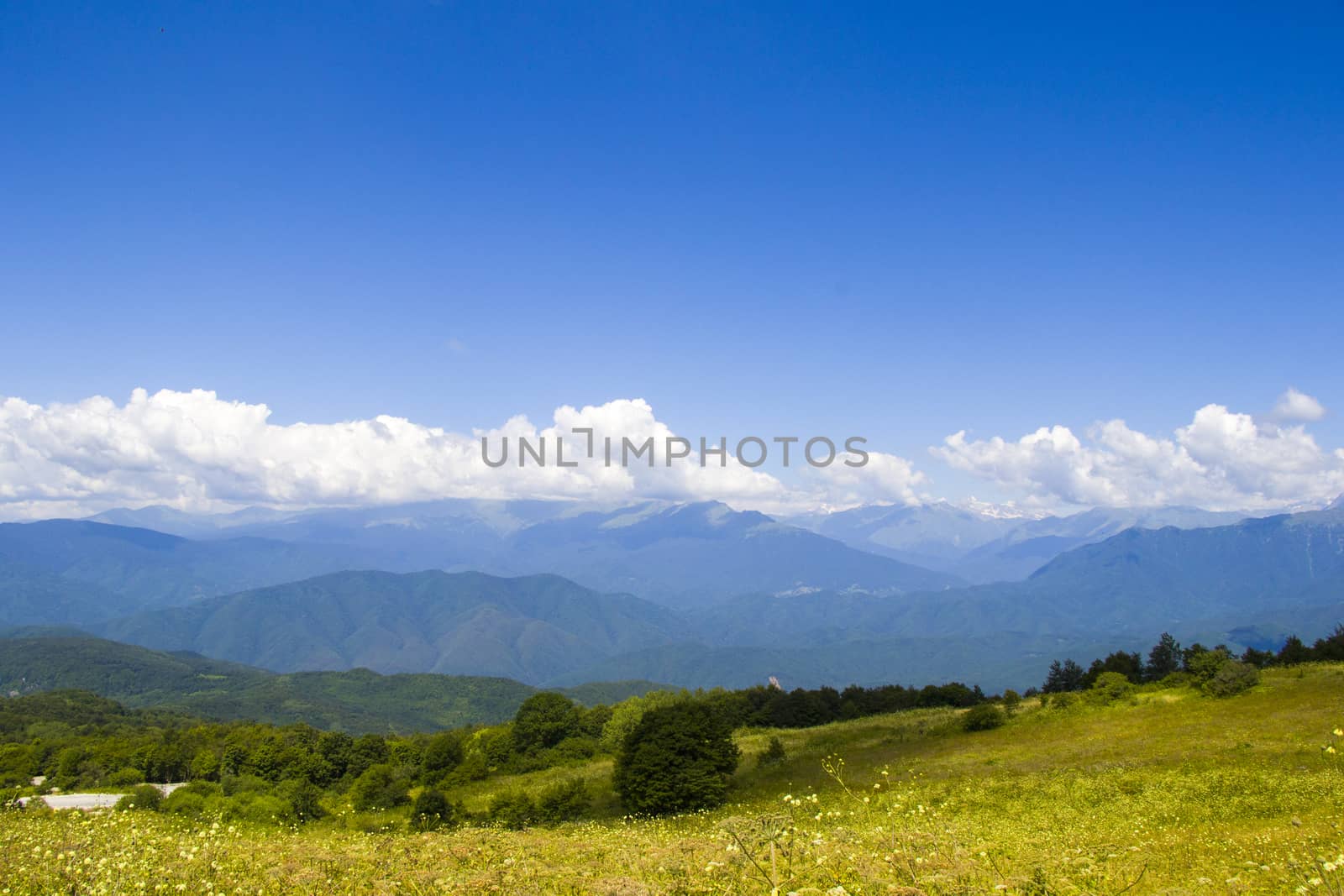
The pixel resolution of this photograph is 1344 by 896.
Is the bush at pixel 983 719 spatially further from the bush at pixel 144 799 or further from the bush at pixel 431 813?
the bush at pixel 144 799

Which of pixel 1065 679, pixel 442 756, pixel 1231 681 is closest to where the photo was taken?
pixel 1231 681

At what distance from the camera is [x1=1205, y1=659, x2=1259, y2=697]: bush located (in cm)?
4581

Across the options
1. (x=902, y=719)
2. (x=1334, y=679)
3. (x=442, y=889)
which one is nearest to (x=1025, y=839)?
(x=442, y=889)

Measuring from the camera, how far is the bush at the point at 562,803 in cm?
3662

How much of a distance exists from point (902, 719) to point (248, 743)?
6438 cm

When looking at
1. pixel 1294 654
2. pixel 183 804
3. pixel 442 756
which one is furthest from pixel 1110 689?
pixel 183 804

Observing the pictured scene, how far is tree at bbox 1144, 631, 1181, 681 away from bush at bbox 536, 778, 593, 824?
54.0m

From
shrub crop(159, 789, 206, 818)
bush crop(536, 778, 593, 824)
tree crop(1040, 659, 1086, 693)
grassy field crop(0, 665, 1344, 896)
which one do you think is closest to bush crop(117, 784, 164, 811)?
shrub crop(159, 789, 206, 818)

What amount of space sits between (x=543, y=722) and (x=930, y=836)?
69.1 m

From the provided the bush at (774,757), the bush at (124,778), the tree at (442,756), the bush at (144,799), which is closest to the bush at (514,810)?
the bush at (774,757)

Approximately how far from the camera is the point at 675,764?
3781 cm

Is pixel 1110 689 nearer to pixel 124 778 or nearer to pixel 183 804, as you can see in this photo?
pixel 183 804

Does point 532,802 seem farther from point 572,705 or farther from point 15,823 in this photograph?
point 572,705

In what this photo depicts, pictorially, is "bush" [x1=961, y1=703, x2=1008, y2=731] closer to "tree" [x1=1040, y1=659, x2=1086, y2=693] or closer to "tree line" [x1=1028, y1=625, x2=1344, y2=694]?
"tree line" [x1=1028, y1=625, x2=1344, y2=694]
